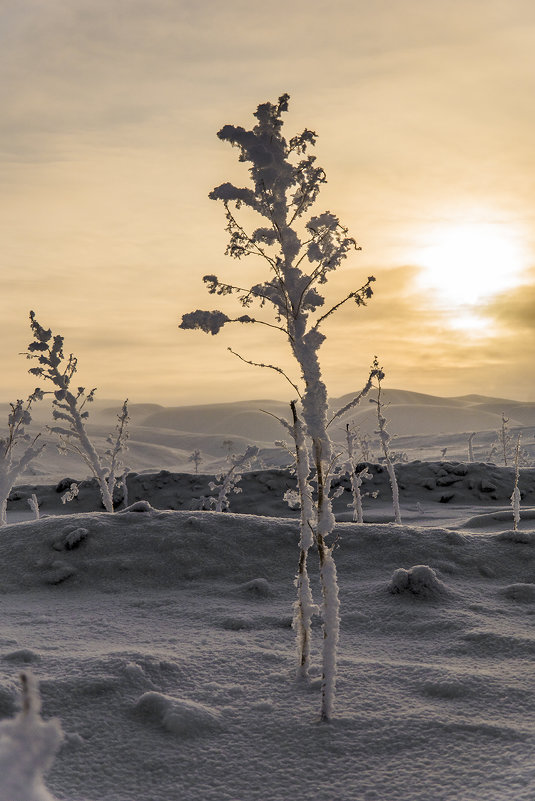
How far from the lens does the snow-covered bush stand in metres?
2.23

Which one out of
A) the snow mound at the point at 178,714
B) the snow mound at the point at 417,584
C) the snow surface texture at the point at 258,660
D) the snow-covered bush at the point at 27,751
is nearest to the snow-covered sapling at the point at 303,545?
the snow surface texture at the point at 258,660

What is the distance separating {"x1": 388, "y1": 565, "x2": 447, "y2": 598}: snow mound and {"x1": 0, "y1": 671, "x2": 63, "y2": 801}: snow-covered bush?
31.0ft

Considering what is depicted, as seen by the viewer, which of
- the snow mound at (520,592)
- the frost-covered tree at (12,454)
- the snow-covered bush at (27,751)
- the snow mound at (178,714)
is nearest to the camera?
the snow-covered bush at (27,751)

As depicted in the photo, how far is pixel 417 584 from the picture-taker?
1091 centimetres

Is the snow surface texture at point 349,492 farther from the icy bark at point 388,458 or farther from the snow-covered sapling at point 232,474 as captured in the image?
the icy bark at point 388,458

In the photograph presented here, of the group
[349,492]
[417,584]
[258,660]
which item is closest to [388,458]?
[349,492]

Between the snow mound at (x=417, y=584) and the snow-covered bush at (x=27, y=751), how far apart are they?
9444 millimetres

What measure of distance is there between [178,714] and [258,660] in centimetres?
201

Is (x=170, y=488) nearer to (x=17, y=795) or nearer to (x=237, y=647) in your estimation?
(x=237, y=647)

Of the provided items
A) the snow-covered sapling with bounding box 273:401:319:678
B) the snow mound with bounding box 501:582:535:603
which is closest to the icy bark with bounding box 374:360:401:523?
the snow mound with bounding box 501:582:535:603

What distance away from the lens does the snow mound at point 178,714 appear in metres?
6.38

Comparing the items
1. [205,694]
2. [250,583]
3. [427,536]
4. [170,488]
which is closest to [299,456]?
[205,694]

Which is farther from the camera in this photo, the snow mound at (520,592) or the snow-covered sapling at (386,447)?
the snow-covered sapling at (386,447)

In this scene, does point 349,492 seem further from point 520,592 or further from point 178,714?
point 178,714
